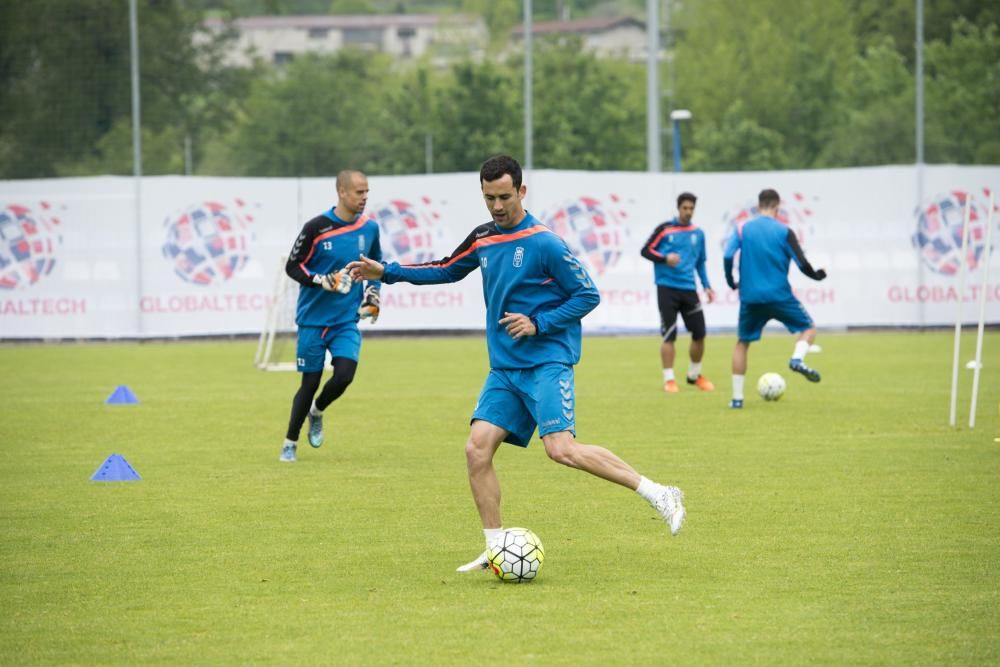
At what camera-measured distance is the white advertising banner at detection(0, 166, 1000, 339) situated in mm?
28766

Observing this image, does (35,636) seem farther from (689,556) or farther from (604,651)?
(689,556)

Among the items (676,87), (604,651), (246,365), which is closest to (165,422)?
(246,365)

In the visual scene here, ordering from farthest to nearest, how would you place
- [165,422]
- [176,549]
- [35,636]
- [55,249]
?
[55,249] < [165,422] < [176,549] < [35,636]

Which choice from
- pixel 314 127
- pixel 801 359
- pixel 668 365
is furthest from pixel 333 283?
pixel 314 127

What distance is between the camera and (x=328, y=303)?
12656mm

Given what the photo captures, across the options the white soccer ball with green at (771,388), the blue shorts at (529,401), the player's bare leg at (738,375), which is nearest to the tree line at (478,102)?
the white soccer ball with green at (771,388)

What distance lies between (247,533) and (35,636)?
2.55 m

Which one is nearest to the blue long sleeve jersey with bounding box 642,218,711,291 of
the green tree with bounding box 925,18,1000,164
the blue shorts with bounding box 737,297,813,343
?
the blue shorts with bounding box 737,297,813,343

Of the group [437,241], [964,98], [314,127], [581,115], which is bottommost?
[437,241]

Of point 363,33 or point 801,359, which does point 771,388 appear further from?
point 363,33

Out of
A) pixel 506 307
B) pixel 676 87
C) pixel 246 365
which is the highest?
pixel 676 87

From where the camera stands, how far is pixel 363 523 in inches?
374

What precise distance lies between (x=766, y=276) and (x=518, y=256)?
932cm

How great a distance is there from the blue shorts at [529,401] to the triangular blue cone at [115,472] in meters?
4.40
